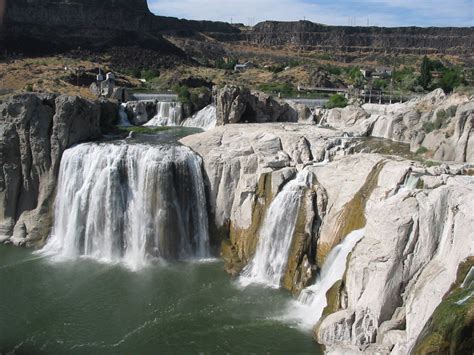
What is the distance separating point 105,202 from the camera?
25469 millimetres

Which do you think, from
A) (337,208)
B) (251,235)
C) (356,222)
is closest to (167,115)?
(251,235)

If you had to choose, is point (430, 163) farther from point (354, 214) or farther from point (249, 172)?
point (249, 172)

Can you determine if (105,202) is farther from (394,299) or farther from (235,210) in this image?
(394,299)

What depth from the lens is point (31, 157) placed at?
27125 mm

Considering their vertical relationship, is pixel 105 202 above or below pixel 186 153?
below

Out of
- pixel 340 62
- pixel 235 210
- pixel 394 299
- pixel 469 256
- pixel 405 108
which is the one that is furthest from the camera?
pixel 340 62

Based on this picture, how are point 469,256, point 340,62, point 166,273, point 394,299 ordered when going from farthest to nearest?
point 340,62, point 166,273, point 394,299, point 469,256

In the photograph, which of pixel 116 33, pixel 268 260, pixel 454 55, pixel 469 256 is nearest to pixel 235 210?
pixel 268 260

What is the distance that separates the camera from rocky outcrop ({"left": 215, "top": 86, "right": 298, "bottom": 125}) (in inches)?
1329

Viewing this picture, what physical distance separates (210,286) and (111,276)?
462cm

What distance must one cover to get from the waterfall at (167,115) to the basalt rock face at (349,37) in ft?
368

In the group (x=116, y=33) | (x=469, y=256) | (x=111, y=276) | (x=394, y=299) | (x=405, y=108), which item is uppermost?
(x=116, y=33)

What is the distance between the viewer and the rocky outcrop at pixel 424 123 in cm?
2311

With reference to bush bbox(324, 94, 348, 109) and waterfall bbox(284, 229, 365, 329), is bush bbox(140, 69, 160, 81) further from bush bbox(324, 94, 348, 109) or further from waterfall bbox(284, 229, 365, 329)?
waterfall bbox(284, 229, 365, 329)
